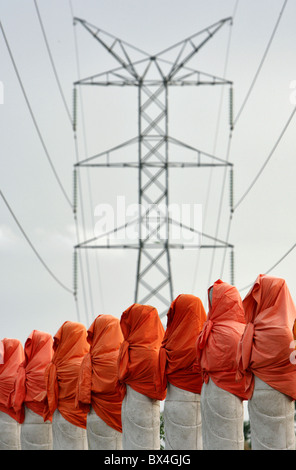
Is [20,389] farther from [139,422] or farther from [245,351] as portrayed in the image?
[245,351]

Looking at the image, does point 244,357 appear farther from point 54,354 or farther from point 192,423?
point 54,354

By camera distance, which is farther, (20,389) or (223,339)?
(20,389)

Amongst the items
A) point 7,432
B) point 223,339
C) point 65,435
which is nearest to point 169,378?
point 223,339

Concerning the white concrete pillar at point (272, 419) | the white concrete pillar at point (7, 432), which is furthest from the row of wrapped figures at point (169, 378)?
the white concrete pillar at point (7, 432)

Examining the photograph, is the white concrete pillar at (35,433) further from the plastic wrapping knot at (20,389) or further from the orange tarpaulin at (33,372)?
the plastic wrapping knot at (20,389)

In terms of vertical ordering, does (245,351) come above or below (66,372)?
above
